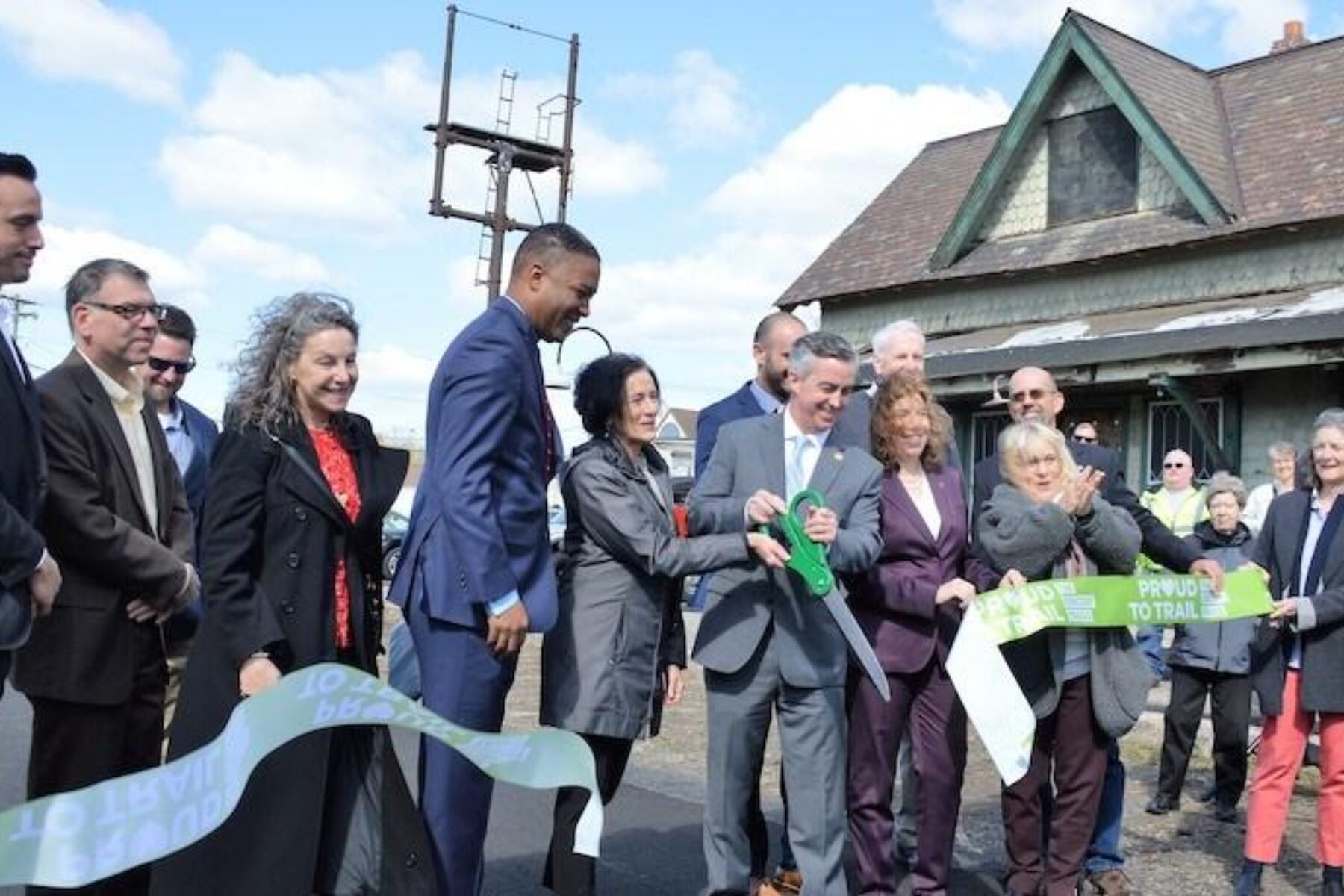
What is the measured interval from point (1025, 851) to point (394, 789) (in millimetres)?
2404

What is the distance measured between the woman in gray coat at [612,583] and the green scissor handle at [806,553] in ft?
0.24

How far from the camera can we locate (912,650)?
188 inches

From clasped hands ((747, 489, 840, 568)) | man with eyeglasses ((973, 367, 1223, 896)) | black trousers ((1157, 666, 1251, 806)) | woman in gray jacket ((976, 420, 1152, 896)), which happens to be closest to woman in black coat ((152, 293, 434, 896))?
clasped hands ((747, 489, 840, 568))

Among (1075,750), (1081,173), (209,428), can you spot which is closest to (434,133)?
(1081,173)

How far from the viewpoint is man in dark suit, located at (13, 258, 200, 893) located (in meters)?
3.55

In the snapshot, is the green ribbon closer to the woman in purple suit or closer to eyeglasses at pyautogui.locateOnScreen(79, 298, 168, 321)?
the woman in purple suit

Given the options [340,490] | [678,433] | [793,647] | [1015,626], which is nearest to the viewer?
[340,490]

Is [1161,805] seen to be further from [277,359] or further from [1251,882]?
[277,359]

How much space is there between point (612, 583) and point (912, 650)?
1.23m

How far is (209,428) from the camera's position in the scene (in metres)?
5.56

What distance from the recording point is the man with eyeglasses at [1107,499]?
4.95 m

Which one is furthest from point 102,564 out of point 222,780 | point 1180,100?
point 1180,100

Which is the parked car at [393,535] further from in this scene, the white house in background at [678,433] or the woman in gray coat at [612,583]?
the white house in background at [678,433]

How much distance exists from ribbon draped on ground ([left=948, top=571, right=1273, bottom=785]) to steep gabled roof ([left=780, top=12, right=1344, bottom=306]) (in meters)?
9.97
